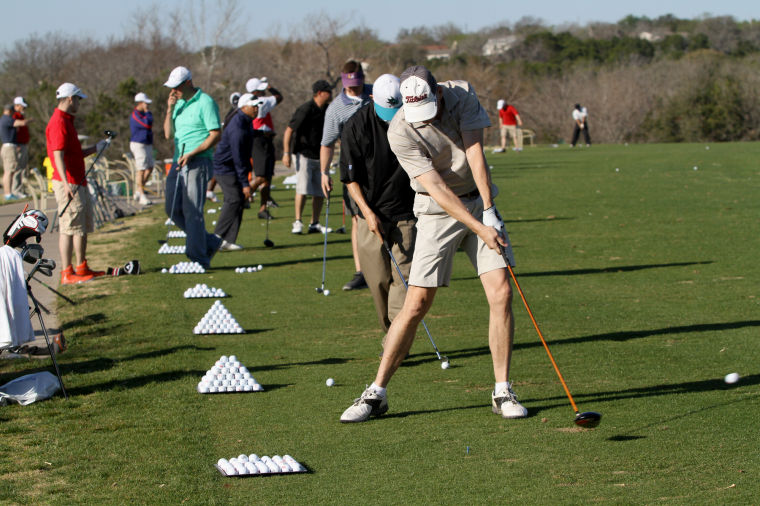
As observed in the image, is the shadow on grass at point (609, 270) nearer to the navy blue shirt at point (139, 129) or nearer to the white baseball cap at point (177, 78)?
the white baseball cap at point (177, 78)

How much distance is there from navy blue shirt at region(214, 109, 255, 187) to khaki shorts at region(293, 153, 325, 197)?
927 mm

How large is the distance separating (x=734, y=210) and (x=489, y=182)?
1225 cm

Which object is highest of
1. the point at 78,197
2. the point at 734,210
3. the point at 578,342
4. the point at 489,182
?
the point at 489,182

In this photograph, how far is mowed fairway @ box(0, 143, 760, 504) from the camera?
15.4 feet

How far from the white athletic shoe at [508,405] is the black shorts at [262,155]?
11.2 metres

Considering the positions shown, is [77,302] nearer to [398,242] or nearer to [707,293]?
[398,242]

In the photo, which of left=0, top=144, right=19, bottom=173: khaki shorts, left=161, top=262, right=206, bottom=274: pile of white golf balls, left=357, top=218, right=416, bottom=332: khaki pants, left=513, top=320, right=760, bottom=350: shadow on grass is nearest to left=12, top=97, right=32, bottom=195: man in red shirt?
left=0, top=144, right=19, bottom=173: khaki shorts

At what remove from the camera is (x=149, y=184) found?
1062 inches

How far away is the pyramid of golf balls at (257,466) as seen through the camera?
16.0 ft

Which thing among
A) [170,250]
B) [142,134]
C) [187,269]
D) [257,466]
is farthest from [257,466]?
[142,134]

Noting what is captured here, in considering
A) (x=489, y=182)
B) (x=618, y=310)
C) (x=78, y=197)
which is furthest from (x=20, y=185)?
(x=489, y=182)

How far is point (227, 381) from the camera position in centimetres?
655

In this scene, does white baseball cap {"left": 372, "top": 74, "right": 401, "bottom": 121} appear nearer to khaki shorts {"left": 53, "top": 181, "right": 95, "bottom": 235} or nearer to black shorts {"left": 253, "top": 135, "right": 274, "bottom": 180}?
khaki shorts {"left": 53, "top": 181, "right": 95, "bottom": 235}

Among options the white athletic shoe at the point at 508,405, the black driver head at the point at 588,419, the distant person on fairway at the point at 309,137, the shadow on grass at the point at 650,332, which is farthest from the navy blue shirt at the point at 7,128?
the black driver head at the point at 588,419
